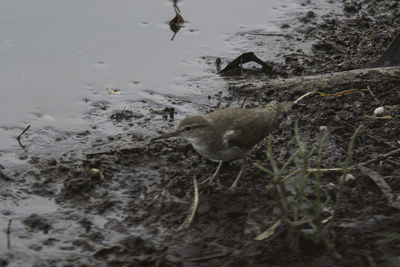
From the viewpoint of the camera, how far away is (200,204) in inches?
245

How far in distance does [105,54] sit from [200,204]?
439 cm

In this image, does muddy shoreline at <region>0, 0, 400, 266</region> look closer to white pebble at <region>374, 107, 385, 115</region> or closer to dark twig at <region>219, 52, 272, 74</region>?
white pebble at <region>374, 107, 385, 115</region>

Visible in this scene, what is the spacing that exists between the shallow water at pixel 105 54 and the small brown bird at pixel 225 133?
167 cm

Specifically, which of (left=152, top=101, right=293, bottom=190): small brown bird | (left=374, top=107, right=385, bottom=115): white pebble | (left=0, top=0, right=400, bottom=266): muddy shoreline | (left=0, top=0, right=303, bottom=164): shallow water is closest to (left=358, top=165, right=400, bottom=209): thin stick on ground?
(left=0, top=0, right=400, bottom=266): muddy shoreline

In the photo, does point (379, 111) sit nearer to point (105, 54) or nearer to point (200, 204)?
point (200, 204)

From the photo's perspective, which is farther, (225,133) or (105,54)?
(105,54)

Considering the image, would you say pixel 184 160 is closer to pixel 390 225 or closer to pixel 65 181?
pixel 65 181

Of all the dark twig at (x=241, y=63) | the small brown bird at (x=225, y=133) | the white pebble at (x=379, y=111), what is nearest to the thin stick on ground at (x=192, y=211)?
the small brown bird at (x=225, y=133)

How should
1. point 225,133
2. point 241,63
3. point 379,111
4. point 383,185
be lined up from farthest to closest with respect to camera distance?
point 241,63, point 379,111, point 225,133, point 383,185

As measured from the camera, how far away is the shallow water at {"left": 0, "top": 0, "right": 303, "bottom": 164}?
839 centimetres

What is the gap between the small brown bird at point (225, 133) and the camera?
A: 6438mm

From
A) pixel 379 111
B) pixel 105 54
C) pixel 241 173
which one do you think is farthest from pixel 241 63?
pixel 241 173

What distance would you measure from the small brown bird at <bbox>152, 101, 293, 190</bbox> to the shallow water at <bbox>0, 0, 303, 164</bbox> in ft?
Result: 5.48

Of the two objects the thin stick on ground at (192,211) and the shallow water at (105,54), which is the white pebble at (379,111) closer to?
the shallow water at (105,54)
